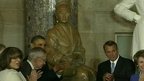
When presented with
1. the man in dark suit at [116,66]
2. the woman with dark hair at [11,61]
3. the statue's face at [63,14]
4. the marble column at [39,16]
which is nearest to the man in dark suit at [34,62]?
the woman with dark hair at [11,61]

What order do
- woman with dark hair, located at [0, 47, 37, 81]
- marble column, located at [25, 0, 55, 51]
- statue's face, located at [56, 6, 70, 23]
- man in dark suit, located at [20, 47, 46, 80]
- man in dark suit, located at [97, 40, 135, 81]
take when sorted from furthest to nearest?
marble column, located at [25, 0, 55, 51] → statue's face, located at [56, 6, 70, 23] → man in dark suit, located at [97, 40, 135, 81] → man in dark suit, located at [20, 47, 46, 80] → woman with dark hair, located at [0, 47, 37, 81]

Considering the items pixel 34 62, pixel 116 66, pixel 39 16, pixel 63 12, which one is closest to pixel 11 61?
pixel 34 62

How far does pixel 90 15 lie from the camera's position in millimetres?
8430

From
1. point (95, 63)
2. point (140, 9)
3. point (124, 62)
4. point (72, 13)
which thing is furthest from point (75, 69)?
point (95, 63)

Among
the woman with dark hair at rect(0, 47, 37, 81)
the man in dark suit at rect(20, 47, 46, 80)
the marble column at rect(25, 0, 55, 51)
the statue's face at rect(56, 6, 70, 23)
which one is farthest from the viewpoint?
the marble column at rect(25, 0, 55, 51)

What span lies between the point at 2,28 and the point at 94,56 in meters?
1.51

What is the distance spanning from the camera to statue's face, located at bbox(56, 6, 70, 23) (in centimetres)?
674

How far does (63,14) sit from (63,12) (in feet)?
0.09

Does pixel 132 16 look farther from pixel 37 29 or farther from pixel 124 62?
pixel 37 29

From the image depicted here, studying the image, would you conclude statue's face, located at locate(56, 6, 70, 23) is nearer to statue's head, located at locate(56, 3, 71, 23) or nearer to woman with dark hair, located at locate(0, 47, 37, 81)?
statue's head, located at locate(56, 3, 71, 23)

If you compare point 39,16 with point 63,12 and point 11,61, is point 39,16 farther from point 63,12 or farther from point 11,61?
point 11,61

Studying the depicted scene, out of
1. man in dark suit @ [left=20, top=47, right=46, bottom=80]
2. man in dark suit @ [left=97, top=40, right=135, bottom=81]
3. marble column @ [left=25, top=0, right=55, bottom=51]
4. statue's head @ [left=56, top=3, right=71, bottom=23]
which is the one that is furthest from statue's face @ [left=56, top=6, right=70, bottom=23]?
man in dark suit @ [left=20, top=47, right=46, bottom=80]

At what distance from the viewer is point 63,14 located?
22.1 ft

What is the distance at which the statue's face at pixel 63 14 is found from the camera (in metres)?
6.74
